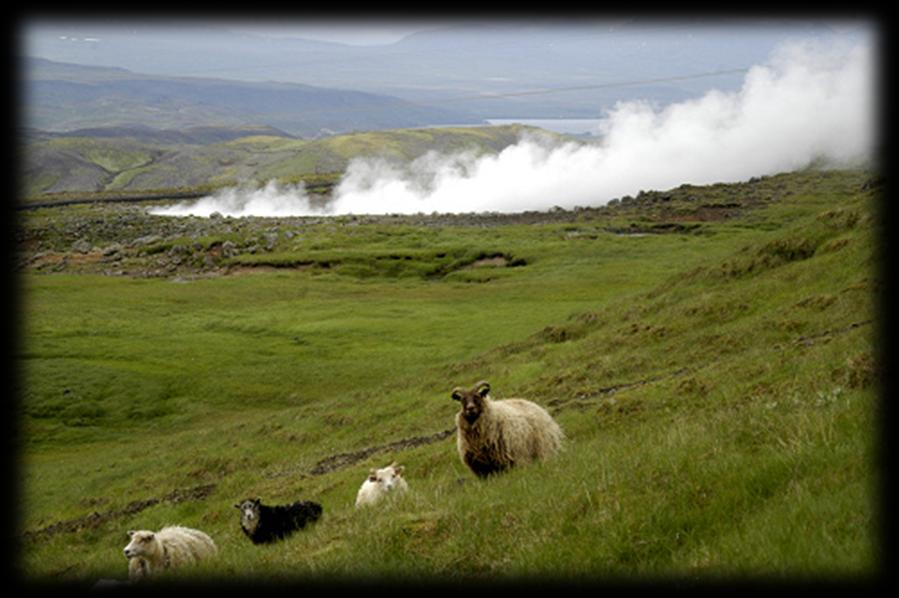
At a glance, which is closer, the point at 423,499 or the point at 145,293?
the point at 423,499

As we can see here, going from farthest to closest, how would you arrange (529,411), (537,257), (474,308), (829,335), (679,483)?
(537,257), (474,308), (829,335), (529,411), (679,483)

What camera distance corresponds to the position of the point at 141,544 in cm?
1562

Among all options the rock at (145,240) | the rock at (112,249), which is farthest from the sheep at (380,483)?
the rock at (145,240)

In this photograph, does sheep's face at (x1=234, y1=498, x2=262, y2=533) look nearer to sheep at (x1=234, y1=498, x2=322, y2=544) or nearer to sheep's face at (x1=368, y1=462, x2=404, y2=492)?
sheep at (x1=234, y1=498, x2=322, y2=544)

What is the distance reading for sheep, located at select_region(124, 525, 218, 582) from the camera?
610 inches

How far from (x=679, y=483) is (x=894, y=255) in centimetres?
366

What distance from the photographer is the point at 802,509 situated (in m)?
6.14

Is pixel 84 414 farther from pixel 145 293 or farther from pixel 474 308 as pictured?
pixel 145 293

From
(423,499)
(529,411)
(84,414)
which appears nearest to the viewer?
(423,499)

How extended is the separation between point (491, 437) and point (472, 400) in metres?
0.94

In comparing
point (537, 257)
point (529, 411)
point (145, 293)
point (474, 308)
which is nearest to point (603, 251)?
point (537, 257)

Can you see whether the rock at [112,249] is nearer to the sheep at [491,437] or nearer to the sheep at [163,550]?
the sheep at [163,550]

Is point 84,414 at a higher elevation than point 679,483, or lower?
lower

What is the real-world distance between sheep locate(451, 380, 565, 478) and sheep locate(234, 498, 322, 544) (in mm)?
4623
